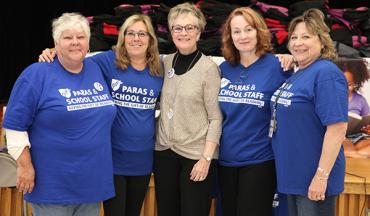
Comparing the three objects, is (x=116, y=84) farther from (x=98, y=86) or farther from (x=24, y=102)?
(x=24, y=102)

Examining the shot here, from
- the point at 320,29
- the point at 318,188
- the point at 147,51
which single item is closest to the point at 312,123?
the point at 318,188

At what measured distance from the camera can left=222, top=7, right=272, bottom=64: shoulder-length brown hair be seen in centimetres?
218

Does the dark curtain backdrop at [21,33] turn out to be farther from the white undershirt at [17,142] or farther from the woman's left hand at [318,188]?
the woman's left hand at [318,188]

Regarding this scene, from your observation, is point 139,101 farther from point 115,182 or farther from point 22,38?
point 22,38

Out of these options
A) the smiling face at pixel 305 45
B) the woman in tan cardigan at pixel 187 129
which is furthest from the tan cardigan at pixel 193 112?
the smiling face at pixel 305 45

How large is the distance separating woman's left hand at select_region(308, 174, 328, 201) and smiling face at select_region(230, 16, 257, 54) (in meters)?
0.67

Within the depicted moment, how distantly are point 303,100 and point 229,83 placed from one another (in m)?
0.43

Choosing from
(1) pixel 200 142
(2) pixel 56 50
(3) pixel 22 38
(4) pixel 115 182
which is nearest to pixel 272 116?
(1) pixel 200 142

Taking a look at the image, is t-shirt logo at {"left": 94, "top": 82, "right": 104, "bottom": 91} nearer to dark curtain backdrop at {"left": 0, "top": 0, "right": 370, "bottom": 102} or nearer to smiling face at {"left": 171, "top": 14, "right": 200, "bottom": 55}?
smiling face at {"left": 171, "top": 14, "right": 200, "bottom": 55}

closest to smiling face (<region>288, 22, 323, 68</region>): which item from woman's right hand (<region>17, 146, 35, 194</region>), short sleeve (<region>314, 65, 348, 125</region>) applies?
short sleeve (<region>314, 65, 348, 125</region>)

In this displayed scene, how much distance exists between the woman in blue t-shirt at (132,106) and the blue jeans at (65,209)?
0.51ft

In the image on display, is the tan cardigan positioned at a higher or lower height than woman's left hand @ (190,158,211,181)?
higher

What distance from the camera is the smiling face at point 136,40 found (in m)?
2.22

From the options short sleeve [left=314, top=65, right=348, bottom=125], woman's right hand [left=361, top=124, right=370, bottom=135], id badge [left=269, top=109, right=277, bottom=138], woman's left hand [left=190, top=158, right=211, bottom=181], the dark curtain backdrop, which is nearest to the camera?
short sleeve [left=314, top=65, right=348, bottom=125]
